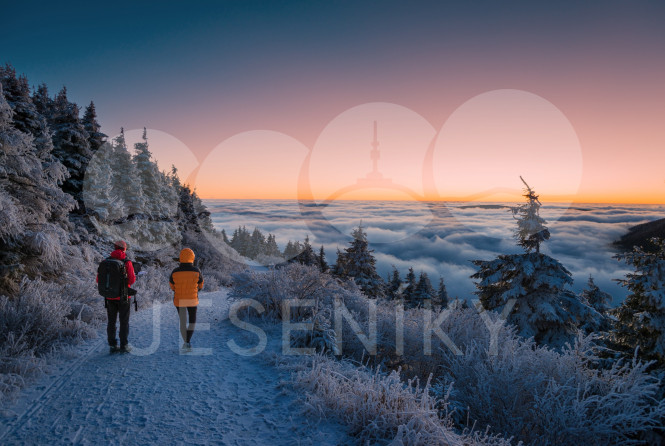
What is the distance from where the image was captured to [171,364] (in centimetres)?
509

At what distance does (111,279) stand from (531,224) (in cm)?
1504

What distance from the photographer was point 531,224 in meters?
13.2

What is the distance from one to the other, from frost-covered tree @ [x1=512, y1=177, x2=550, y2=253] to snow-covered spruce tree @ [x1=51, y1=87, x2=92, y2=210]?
20875 mm

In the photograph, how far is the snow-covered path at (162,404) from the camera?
3279 mm

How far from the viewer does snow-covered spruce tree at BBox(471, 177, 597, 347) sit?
42.2 feet

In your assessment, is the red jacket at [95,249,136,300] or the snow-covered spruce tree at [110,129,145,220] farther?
the snow-covered spruce tree at [110,129,145,220]

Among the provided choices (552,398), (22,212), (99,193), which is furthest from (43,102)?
(552,398)

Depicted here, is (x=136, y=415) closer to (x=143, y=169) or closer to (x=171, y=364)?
(x=171, y=364)

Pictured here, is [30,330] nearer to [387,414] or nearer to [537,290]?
[387,414]

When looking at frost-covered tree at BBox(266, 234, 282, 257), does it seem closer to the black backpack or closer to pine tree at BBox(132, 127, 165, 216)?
pine tree at BBox(132, 127, 165, 216)

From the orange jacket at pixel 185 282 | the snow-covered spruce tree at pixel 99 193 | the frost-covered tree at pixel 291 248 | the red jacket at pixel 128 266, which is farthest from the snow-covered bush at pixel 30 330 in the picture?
the frost-covered tree at pixel 291 248

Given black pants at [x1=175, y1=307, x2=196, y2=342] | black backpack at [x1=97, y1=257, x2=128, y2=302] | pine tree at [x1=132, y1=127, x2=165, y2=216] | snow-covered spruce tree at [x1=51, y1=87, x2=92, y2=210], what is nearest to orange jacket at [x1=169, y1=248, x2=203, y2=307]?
black pants at [x1=175, y1=307, x2=196, y2=342]

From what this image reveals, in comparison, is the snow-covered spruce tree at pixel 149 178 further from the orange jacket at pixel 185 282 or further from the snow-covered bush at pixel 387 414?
the snow-covered bush at pixel 387 414

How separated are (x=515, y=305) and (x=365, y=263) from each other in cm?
1139
